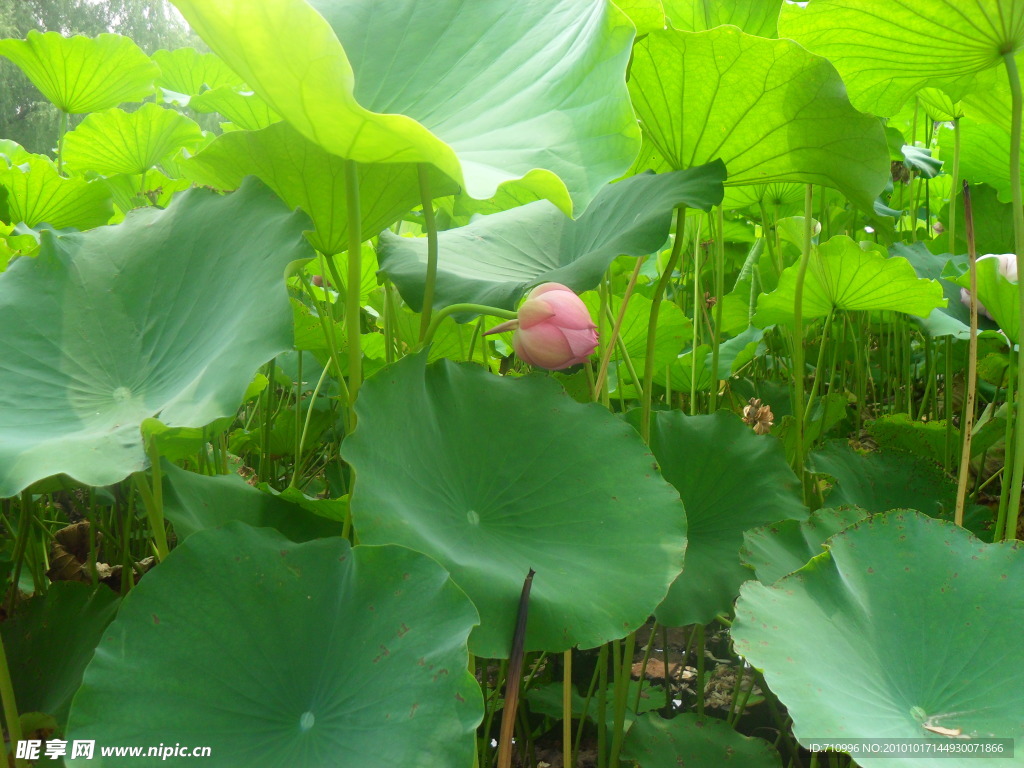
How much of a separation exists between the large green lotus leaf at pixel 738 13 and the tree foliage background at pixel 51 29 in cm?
963

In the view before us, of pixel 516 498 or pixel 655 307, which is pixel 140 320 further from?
pixel 655 307

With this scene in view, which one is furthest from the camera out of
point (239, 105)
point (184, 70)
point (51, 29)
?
point (51, 29)

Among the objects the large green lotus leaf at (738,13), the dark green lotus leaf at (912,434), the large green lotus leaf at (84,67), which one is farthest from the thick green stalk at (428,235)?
the large green lotus leaf at (84,67)

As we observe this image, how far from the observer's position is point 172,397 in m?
0.54

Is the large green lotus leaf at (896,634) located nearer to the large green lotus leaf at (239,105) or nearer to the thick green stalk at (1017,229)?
the thick green stalk at (1017,229)

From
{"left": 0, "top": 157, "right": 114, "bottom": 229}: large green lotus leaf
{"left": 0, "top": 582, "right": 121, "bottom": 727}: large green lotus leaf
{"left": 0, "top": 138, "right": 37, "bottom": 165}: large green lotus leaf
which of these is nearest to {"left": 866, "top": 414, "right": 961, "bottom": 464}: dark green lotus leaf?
{"left": 0, "top": 582, "right": 121, "bottom": 727}: large green lotus leaf

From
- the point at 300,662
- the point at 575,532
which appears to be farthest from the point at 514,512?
the point at 300,662

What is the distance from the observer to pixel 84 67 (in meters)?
1.78

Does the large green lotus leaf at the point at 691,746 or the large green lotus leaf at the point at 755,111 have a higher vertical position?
the large green lotus leaf at the point at 755,111

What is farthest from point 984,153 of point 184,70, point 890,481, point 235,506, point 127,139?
point 184,70

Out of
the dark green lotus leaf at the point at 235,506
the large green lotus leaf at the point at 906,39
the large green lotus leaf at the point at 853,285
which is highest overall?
the large green lotus leaf at the point at 906,39

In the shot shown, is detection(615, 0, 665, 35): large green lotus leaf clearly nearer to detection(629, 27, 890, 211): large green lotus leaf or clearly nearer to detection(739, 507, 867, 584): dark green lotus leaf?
detection(629, 27, 890, 211): large green lotus leaf

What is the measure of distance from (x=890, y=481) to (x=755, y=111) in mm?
524

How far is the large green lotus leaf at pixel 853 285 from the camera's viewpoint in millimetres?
865
